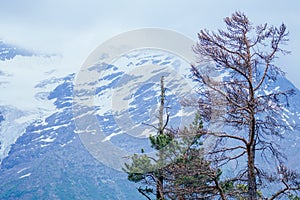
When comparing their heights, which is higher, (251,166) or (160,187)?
(160,187)

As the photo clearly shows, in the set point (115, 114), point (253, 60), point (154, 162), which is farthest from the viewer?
point (115, 114)

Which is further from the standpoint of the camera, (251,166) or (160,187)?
(160,187)

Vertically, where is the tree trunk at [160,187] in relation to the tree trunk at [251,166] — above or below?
above

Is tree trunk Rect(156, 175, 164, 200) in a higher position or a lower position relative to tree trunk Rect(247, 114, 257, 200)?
higher

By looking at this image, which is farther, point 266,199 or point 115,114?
point 115,114

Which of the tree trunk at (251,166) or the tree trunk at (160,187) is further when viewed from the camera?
the tree trunk at (160,187)

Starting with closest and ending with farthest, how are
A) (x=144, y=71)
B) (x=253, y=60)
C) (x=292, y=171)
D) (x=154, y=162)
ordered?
(x=292, y=171) → (x=253, y=60) → (x=154, y=162) → (x=144, y=71)

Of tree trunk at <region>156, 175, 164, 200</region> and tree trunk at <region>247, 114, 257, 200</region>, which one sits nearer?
tree trunk at <region>247, 114, 257, 200</region>

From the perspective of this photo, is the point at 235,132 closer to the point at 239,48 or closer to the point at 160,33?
the point at 239,48

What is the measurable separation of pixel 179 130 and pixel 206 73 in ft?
7.76

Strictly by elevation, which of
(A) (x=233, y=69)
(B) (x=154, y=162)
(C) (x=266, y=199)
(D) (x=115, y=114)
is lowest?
(C) (x=266, y=199)

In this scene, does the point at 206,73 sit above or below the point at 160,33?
below

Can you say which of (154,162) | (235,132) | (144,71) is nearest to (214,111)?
(235,132)

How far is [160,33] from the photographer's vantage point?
114 ft
